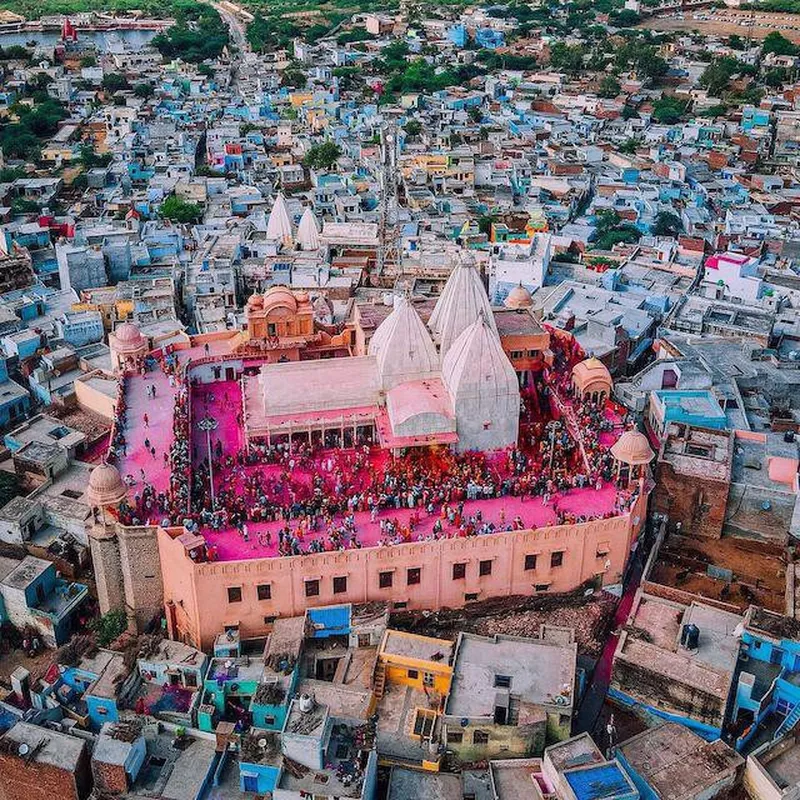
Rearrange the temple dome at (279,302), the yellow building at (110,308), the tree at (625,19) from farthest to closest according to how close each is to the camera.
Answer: the tree at (625,19) < the yellow building at (110,308) < the temple dome at (279,302)

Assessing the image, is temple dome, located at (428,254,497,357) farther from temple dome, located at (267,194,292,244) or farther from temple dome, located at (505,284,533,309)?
temple dome, located at (267,194,292,244)

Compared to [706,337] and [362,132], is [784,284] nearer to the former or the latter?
[706,337]

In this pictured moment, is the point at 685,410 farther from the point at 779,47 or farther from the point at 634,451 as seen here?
the point at 779,47

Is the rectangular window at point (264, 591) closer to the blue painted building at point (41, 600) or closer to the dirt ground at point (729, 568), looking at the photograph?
the blue painted building at point (41, 600)

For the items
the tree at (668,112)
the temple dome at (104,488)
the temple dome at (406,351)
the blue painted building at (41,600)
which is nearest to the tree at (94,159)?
the tree at (668,112)

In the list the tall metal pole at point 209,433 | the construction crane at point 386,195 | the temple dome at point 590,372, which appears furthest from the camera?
the construction crane at point 386,195

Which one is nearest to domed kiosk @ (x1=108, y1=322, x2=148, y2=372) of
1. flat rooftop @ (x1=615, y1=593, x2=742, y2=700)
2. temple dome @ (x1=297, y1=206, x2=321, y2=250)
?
temple dome @ (x1=297, y1=206, x2=321, y2=250)

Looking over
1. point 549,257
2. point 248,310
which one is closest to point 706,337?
point 549,257

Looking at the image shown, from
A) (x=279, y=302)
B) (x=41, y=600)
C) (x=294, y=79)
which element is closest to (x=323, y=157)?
(x=294, y=79)
